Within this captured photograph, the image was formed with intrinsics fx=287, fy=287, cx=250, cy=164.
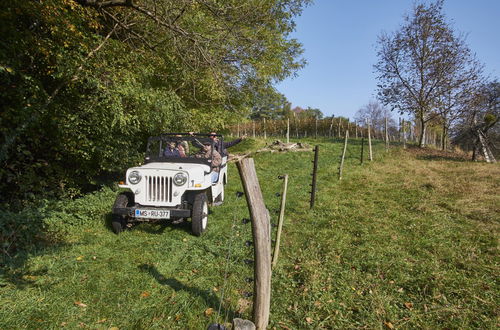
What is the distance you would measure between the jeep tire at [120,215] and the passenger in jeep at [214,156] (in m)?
1.71

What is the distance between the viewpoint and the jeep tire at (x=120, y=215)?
525cm

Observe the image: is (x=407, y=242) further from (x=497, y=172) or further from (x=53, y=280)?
(x=497, y=172)

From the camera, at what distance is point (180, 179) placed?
522 cm

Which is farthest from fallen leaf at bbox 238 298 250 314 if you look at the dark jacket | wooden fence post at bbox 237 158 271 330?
the dark jacket

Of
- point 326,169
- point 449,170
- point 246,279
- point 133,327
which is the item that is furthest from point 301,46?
point 133,327

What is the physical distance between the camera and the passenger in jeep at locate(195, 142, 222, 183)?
631 centimetres

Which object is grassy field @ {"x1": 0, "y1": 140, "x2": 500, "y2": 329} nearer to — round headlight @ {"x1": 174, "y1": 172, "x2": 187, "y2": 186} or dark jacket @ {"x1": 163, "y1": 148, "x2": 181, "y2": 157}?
round headlight @ {"x1": 174, "y1": 172, "x2": 187, "y2": 186}

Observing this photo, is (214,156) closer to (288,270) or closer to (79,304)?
(288,270)

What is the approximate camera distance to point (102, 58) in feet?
19.9

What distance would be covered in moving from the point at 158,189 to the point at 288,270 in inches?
107

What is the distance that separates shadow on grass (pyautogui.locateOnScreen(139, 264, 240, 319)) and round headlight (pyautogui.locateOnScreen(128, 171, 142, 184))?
5.45 feet

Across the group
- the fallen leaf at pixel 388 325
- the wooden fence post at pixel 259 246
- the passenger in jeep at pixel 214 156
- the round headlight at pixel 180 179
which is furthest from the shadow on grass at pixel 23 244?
the fallen leaf at pixel 388 325

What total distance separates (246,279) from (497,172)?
1140 centimetres

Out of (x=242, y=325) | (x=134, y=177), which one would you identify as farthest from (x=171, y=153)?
(x=242, y=325)
